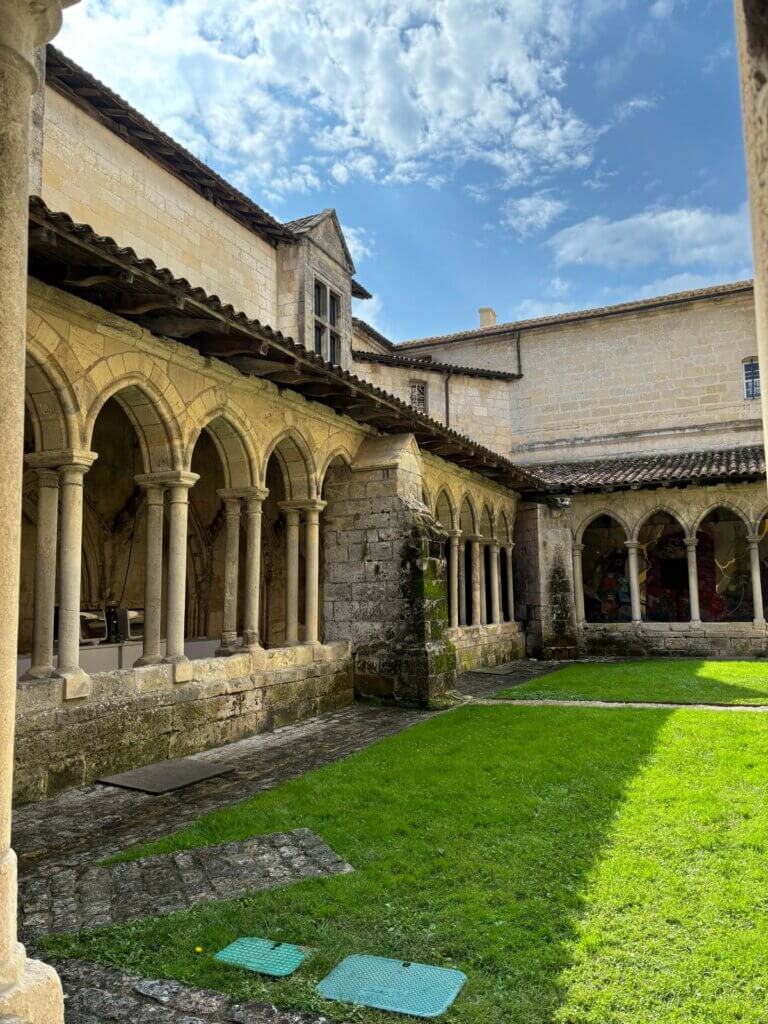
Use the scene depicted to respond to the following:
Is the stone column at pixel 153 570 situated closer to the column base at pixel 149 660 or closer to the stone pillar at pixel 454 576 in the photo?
the column base at pixel 149 660

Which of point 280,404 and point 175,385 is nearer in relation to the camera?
point 175,385

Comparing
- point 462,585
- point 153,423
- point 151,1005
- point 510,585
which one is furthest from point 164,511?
point 510,585

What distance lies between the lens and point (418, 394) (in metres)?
18.6

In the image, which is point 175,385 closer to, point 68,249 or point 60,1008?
point 68,249

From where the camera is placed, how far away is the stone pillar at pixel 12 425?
6.16 ft

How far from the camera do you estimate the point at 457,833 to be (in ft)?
13.9

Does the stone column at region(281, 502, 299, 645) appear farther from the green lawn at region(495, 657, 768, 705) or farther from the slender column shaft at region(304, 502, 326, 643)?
the green lawn at region(495, 657, 768, 705)

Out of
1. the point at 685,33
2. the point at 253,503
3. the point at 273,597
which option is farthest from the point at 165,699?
the point at 273,597

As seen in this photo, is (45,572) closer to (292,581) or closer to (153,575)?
(153,575)

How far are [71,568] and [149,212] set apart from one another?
5.72m

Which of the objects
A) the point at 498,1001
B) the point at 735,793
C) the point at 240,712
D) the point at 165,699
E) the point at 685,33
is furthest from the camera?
the point at 240,712

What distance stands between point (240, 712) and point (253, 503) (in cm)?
220

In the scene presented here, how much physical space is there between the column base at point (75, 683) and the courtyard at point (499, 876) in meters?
0.69

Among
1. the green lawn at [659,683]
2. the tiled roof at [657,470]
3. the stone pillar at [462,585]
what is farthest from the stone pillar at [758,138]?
the tiled roof at [657,470]
